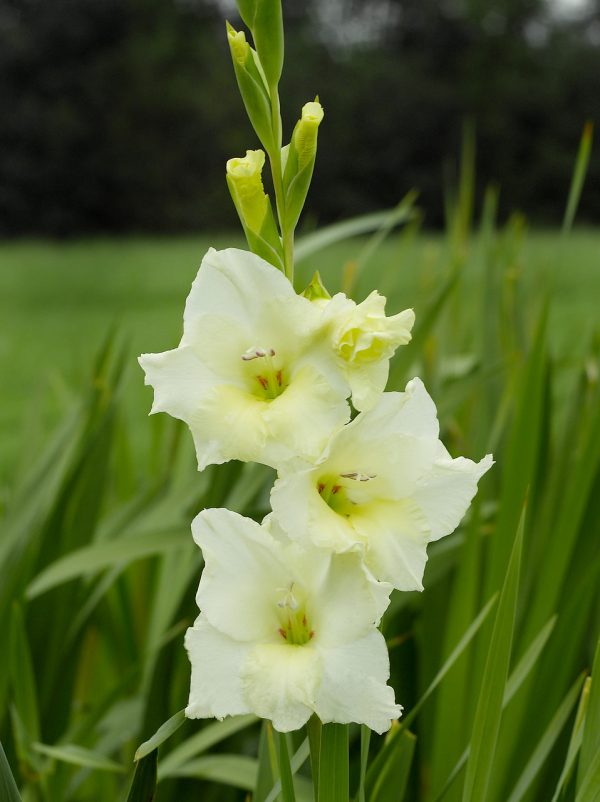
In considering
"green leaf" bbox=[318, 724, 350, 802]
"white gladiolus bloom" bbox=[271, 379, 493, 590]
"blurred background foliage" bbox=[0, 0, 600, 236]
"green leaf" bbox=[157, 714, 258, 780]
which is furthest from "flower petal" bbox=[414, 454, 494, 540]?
"blurred background foliage" bbox=[0, 0, 600, 236]

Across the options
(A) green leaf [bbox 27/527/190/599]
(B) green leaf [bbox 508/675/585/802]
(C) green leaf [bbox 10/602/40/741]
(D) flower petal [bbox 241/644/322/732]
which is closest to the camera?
(D) flower petal [bbox 241/644/322/732]

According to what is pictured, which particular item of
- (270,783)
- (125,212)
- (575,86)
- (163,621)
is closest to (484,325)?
(163,621)

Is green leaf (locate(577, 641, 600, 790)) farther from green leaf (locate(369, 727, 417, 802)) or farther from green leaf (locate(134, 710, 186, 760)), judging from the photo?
green leaf (locate(134, 710, 186, 760))

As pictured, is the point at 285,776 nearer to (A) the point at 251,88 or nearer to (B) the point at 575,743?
(B) the point at 575,743

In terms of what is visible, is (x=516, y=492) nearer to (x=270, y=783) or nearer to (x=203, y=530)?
(x=270, y=783)

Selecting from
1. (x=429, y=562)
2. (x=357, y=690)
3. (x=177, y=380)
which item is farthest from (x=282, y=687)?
(x=429, y=562)

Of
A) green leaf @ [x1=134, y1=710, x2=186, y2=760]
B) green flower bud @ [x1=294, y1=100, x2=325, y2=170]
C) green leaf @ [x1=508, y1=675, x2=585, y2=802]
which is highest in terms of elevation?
green flower bud @ [x1=294, y1=100, x2=325, y2=170]

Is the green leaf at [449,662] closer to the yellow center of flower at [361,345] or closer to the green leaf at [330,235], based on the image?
the yellow center of flower at [361,345]
